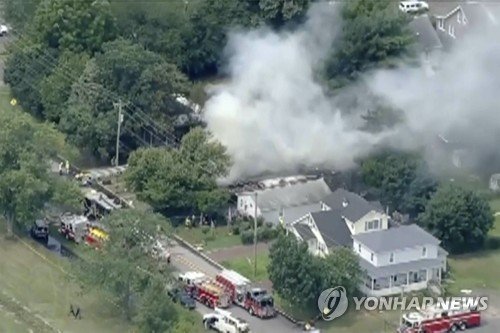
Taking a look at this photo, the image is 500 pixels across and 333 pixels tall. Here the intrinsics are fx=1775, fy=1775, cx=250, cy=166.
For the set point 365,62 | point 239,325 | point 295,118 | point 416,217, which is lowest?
point 239,325

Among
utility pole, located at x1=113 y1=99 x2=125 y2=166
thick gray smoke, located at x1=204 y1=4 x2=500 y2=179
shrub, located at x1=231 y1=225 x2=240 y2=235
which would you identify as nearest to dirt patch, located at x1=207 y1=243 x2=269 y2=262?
shrub, located at x1=231 y1=225 x2=240 y2=235

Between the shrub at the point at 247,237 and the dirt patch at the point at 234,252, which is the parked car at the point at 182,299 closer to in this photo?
the dirt patch at the point at 234,252

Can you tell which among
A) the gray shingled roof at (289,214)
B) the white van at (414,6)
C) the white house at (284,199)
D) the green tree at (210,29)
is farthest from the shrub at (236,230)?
the white van at (414,6)

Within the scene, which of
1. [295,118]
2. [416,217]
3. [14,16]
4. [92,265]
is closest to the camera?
[92,265]

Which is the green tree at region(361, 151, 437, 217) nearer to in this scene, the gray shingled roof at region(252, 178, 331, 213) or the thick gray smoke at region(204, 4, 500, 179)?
the thick gray smoke at region(204, 4, 500, 179)

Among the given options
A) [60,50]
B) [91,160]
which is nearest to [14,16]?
[60,50]

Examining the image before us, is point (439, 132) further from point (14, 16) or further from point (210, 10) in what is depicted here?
point (14, 16)

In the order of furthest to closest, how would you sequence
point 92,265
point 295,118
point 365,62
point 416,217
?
point 365,62
point 295,118
point 416,217
point 92,265
